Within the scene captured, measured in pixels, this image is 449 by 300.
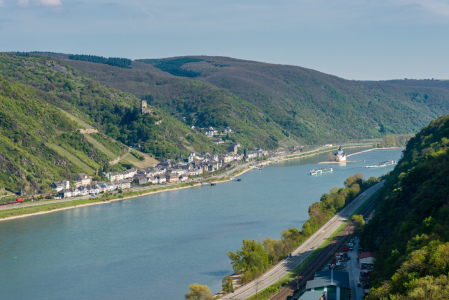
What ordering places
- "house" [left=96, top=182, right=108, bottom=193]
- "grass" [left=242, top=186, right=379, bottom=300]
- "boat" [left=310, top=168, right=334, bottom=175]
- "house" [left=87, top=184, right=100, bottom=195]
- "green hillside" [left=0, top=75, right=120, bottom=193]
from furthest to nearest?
"boat" [left=310, top=168, right=334, bottom=175] < "house" [left=96, top=182, right=108, bottom=193] < "house" [left=87, top=184, right=100, bottom=195] < "green hillside" [left=0, top=75, right=120, bottom=193] < "grass" [left=242, top=186, right=379, bottom=300]

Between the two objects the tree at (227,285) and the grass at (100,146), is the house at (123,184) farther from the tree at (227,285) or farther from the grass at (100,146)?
the tree at (227,285)

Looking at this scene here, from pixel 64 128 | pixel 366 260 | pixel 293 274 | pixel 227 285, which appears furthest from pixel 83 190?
pixel 366 260

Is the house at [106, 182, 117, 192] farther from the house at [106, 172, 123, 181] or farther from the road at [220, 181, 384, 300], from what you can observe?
the road at [220, 181, 384, 300]

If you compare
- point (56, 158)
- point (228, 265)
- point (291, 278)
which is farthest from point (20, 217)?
point (291, 278)

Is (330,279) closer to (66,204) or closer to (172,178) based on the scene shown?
(66,204)

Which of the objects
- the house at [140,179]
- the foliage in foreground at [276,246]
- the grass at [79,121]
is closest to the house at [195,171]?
the house at [140,179]

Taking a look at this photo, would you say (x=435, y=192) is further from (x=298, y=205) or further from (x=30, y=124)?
(x=30, y=124)

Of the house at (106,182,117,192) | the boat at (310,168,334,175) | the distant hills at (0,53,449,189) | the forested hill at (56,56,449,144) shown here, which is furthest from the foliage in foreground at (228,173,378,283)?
the forested hill at (56,56,449,144)
